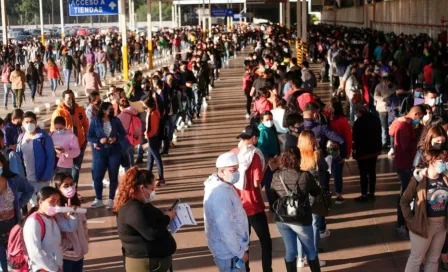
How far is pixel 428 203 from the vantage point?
27.1 ft

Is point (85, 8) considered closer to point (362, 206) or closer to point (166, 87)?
point (166, 87)

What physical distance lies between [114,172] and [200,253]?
286cm

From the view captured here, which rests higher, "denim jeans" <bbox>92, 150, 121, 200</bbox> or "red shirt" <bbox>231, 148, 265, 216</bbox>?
"red shirt" <bbox>231, 148, 265, 216</bbox>

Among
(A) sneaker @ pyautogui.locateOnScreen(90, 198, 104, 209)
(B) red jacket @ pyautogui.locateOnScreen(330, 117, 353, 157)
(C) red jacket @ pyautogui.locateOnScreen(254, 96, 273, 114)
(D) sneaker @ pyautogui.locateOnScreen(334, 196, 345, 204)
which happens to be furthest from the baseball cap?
(C) red jacket @ pyautogui.locateOnScreen(254, 96, 273, 114)

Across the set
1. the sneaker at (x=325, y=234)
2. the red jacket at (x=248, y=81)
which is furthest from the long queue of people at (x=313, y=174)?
the red jacket at (x=248, y=81)

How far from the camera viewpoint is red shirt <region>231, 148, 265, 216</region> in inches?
356

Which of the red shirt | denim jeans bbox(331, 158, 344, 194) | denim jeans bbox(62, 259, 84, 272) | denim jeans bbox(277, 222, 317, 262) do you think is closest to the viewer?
denim jeans bbox(62, 259, 84, 272)

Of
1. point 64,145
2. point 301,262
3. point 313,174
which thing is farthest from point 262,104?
point 313,174

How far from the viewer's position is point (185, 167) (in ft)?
55.6

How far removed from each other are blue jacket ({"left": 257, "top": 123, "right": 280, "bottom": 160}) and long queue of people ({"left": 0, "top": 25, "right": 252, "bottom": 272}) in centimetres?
184

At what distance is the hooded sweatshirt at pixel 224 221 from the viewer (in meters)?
7.52

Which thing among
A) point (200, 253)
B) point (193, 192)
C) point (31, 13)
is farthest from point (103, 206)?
point (31, 13)

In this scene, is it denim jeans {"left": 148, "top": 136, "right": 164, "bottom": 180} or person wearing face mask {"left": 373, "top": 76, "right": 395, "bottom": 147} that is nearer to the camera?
denim jeans {"left": 148, "top": 136, "right": 164, "bottom": 180}

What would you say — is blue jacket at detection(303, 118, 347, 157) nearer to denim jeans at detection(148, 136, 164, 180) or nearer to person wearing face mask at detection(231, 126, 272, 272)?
person wearing face mask at detection(231, 126, 272, 272)
